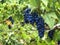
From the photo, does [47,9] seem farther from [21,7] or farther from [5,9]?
[5,9]

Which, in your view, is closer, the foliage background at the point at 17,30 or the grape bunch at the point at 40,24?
the grape bunch at the point at 40,24

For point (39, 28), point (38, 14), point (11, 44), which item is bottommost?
point (11, 44)

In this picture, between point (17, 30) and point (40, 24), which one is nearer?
point (40, 24)

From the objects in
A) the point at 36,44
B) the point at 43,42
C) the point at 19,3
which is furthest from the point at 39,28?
the point at 19,3

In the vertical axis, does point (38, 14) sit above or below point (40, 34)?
above

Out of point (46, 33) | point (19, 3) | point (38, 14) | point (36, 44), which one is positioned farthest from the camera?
point (19, 3)

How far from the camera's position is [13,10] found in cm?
180

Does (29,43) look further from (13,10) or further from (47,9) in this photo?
(47,9)

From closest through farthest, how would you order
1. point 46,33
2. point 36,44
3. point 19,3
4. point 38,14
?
point 38,14 < point 46,33 < point 36,44 < point 19,3

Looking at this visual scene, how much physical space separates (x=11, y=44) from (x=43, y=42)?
1.22 ft

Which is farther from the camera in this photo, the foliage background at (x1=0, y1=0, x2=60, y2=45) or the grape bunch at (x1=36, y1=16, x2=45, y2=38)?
the foliage background at (x1=0, y1=0, x2=60, y2=45)

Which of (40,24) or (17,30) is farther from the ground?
(40,24)

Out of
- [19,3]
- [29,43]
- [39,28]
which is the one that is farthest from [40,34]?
[19,3]

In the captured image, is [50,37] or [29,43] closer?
[50,37]
